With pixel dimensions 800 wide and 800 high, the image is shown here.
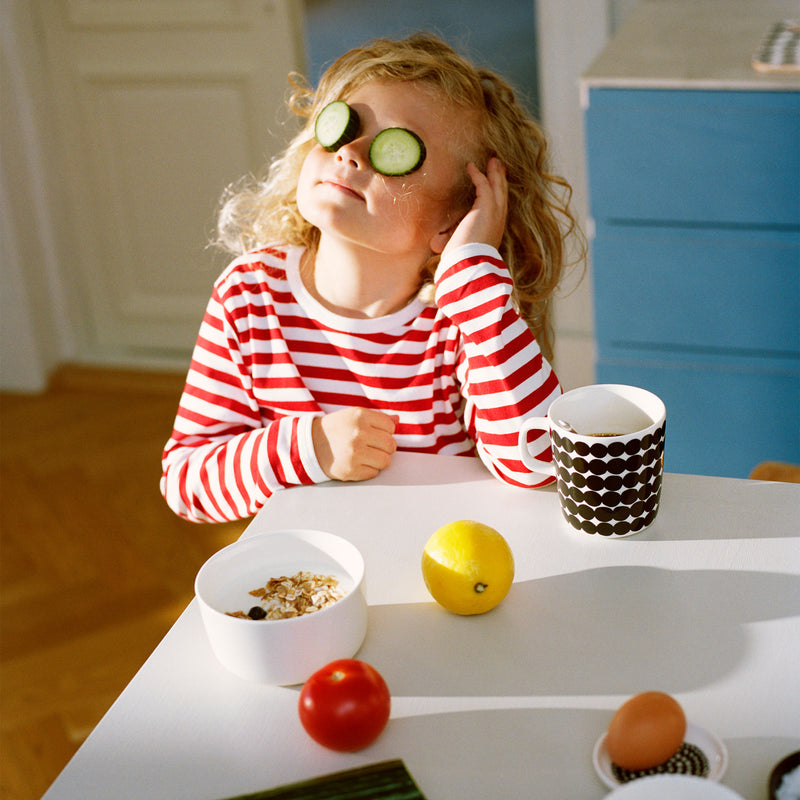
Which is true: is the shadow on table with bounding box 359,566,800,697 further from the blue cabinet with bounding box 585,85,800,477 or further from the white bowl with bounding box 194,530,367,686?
the blue cabinet with bounding box 585,85,800,477

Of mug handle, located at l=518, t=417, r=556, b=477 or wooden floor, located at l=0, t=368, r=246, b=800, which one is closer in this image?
mug handle, located at l=518, t=417, r=556, b=477

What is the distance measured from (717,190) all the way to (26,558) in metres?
1.59

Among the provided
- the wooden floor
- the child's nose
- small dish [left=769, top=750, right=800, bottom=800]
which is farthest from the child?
the wooden floor

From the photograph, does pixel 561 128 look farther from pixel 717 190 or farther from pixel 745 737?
pixel 745 737

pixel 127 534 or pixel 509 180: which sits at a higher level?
pixel 509 180

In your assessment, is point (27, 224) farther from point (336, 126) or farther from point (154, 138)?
point (336, 126)

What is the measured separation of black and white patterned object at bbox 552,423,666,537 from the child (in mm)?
132

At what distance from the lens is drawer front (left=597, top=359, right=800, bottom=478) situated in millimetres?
2148

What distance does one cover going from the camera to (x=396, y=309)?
4.29 ft

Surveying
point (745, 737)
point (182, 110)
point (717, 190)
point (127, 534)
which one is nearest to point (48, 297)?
point (182, 110)

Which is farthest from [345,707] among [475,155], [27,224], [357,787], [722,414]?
[27,224]

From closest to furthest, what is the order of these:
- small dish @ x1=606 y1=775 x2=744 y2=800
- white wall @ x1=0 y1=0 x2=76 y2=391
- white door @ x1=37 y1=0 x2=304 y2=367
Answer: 1. small dish @ x1=606 y1=775 x2=744 y2=800
2. white door @ x1=37 y1=0 x2=304 y2=367
3. white wall @ x1=0 y1=0 x2=76 y2=391

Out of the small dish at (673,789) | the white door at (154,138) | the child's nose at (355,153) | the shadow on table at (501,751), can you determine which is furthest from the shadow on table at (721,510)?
the white door at (154,138)

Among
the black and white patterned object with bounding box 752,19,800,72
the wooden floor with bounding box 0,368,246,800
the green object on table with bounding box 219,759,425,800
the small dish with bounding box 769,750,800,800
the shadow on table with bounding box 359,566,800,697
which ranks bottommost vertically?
the wooden floor with bounding box 0,368,246,800
